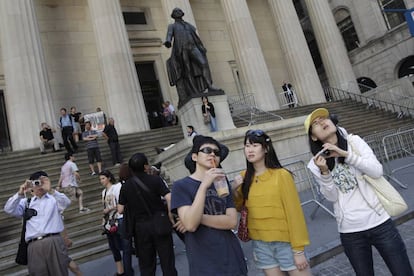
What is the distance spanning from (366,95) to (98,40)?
15.0 metres

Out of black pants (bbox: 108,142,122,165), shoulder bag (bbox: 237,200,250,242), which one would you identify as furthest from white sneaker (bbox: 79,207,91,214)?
shoulder bag (bbox: 237,200,250,242)

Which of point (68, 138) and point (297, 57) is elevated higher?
point (297, 57)

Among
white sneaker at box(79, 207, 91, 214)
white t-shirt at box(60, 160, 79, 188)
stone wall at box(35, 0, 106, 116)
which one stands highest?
stone wall at box(35, 0, 106, 116)

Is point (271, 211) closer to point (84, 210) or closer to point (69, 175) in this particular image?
point (84, 210)

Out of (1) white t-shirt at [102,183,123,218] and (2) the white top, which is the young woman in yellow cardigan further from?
(1) white t-shirt at [102,183,123,218]

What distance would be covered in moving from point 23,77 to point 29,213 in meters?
11.7

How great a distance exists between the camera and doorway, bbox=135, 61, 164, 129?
2014 centimetres

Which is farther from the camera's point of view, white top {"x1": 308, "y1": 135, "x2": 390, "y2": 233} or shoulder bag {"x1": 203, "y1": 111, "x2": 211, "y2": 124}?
shoulder bag {"x1": 203, "y1": 111, "x2": 211, "y2": 124}

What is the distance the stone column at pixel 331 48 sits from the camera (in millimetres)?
21375

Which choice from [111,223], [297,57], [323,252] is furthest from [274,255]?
[297,57]

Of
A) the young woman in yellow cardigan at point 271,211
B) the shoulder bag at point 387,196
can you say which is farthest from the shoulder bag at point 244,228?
the shoulder bag at point 387,196

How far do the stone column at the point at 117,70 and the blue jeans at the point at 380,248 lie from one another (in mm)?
13488

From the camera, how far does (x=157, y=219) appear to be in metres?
3.57

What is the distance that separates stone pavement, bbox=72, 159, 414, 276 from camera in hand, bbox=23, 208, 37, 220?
77.7 inches
